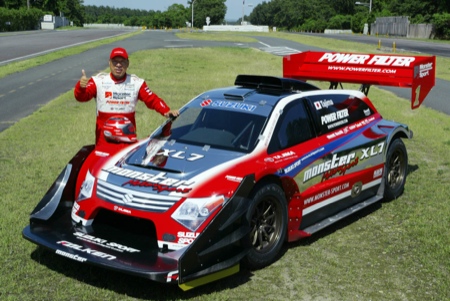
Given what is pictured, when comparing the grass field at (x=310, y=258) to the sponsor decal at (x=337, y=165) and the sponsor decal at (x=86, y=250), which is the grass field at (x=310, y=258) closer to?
the sponsor decal at (x=86, y=250)

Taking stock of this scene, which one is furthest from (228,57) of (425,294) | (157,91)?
(425,294)

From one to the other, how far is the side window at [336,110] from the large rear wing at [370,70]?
1172 millimetres

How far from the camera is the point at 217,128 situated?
6367 millimetres

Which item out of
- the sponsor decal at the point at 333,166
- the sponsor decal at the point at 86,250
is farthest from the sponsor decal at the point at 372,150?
the sponsor decal at the point at 86,250

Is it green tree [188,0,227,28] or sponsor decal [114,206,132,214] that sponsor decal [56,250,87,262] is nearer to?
sponsor decal [114,206,132,214]

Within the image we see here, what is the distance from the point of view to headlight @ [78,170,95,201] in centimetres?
563

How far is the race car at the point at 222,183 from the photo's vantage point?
504cm

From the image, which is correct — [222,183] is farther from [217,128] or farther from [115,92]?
[115,92]

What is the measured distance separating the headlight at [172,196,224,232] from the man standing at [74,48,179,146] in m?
1.97

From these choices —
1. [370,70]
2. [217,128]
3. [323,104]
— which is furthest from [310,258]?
[370,70]

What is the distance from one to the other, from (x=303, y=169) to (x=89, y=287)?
2384 mm

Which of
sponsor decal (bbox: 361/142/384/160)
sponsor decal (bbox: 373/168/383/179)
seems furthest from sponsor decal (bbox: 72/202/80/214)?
sponsor decal (bbox: 373/168/383/179)

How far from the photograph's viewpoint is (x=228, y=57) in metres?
34.1

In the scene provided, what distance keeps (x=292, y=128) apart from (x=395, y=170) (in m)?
2.34
